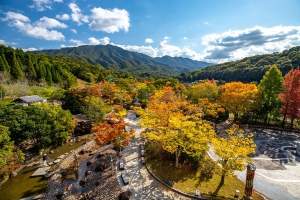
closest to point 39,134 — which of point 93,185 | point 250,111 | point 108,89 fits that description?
point 93,185

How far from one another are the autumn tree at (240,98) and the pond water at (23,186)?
2592 centimetres

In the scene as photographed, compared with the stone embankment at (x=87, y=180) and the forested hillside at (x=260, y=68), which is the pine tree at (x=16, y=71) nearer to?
the stone embankment at (x=87, y=180)

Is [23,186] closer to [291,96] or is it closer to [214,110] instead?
[214,110]

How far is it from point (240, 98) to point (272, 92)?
19.1ft

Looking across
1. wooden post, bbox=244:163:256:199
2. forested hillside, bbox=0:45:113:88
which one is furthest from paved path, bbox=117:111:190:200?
forested hillside, bbox=0:45:113:88

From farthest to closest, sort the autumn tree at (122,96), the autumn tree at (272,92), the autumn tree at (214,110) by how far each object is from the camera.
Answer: the autumn tree at (122,96) < the autumn tree at (272,92) < the autumn tree at (214,110)

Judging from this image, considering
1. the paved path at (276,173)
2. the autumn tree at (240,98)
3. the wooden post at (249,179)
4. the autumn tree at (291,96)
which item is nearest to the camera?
the wooden post at (249,179)

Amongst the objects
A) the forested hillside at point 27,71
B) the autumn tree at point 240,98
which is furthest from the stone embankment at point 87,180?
the forested hillside at point 27,71

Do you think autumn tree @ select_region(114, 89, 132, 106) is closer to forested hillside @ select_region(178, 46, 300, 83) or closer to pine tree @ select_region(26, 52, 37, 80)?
pine tree @ select_region(26, 52, 37, 80)

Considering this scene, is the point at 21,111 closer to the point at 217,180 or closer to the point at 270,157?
the point at 217,180

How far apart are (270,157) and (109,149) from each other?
17864 millimetres

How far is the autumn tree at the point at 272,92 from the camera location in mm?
27516

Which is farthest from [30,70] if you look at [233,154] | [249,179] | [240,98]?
[249,179]

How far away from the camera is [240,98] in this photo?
26766mm
